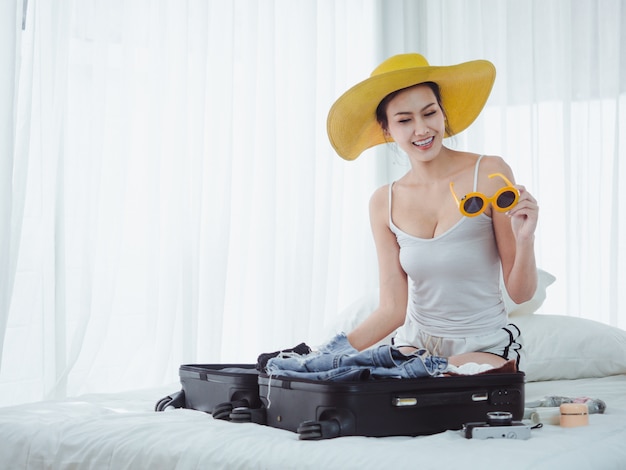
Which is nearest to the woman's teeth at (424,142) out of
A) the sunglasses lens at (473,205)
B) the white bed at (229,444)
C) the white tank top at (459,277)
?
the white tank top at (459,277)

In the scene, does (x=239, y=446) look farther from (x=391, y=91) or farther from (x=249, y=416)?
(x=391, y=91)

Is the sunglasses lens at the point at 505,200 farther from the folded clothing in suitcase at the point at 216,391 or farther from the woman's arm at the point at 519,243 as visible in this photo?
the folded clothing in suitcase at the point at 216,391

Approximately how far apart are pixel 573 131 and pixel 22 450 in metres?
2.68

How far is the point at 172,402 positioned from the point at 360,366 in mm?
500

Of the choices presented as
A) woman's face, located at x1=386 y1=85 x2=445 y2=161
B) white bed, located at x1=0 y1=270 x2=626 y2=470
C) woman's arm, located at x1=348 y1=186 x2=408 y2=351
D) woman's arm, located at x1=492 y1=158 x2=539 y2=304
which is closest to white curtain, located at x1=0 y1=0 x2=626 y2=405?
white bed, located at x1=0 y1=270 x2=626 y2=470

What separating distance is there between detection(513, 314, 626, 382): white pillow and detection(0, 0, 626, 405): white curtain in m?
0.92

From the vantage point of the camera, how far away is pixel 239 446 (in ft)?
4.16

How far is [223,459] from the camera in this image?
1243 millimetres

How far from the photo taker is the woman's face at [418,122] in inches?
76.6

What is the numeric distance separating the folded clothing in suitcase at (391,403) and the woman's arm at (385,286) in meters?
0.60

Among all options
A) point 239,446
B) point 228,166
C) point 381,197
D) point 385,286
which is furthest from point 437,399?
point 228,166

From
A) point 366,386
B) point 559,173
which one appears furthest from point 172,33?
point 366,386

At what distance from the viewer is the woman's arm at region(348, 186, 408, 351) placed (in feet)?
6.54

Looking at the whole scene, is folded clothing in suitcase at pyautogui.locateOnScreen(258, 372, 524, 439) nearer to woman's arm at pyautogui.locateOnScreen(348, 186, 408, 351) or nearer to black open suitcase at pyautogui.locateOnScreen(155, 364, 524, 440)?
black open suitcase at pyautogui.locateOnScreen(155, 364, 524, 440)
